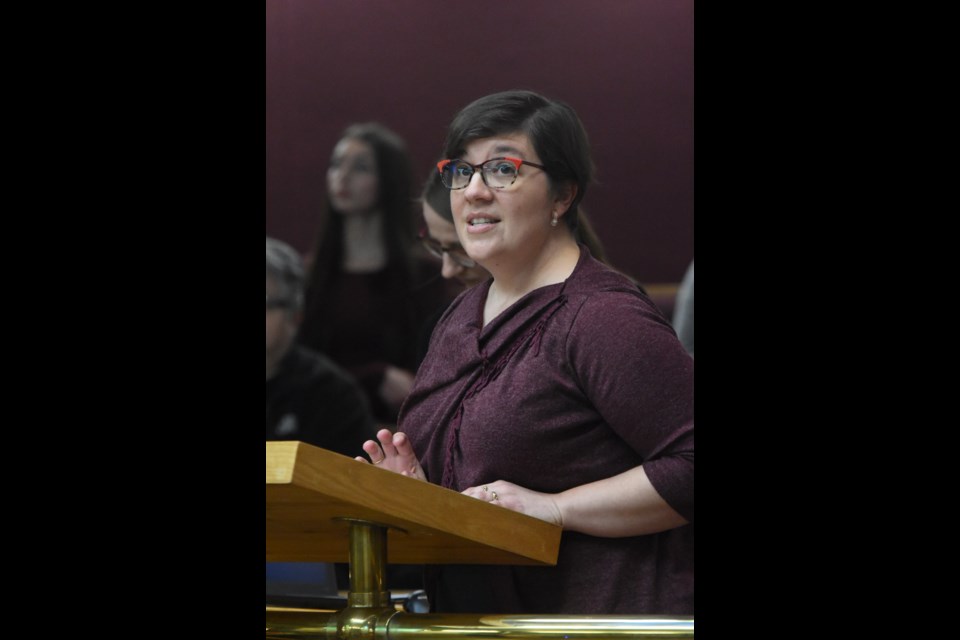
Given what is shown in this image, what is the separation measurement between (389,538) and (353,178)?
83 centimetres

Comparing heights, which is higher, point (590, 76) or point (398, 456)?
point (590, 76)

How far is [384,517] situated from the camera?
1.20 meters

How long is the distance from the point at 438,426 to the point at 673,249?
434mm

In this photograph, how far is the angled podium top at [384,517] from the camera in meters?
1.07

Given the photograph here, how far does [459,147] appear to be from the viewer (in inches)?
66.9

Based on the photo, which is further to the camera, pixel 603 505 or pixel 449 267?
pixel 449 267

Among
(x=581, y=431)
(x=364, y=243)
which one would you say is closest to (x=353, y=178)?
(x=364, y=243)

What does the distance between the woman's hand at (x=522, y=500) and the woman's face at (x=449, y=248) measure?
355 millimetres

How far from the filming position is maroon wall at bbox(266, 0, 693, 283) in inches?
66.9

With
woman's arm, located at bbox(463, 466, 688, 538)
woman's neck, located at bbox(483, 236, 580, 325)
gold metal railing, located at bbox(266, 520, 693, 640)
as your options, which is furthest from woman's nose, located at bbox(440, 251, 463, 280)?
gold metal railing, located at bbox(266, 520, 693, 640)

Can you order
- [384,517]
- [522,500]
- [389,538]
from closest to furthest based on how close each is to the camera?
[384,517] → [389,538] → [522,500]

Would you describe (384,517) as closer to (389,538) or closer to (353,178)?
(389,538)
